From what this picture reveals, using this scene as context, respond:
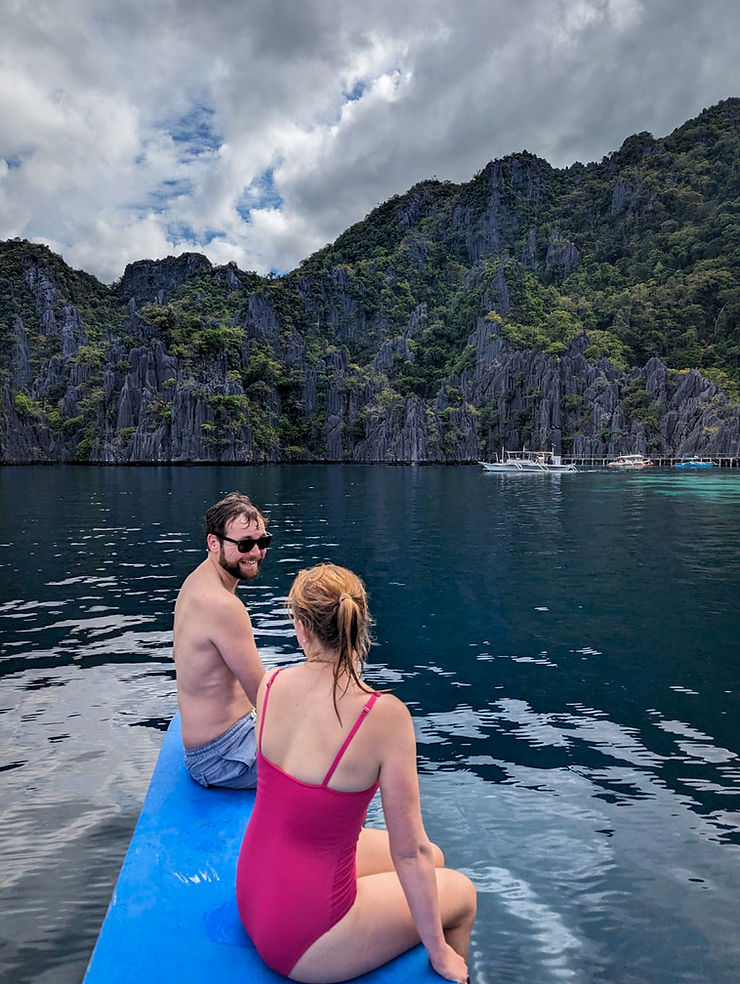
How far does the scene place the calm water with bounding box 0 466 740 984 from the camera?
5.12 m

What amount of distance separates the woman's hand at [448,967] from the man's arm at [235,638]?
2.35 metres

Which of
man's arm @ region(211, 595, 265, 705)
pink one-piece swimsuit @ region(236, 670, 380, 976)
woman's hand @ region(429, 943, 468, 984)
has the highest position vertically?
man's arm @ region(211, 595, 265, 705)

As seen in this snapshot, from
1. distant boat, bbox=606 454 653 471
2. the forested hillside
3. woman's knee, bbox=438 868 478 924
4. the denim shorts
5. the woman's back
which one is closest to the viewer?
the woman's back

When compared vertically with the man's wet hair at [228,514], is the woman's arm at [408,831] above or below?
below

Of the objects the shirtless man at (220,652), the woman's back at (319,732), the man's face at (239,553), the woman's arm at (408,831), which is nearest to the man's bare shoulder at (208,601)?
the shirtless man at (220,652)

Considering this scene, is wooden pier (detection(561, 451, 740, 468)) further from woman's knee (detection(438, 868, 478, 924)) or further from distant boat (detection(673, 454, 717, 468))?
woman's knee (detection(438, 868, 478, 924))

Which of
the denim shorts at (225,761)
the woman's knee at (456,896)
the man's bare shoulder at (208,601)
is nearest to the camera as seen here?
the woman's knee at (456,896)

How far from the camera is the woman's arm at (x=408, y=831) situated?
2.80 metres

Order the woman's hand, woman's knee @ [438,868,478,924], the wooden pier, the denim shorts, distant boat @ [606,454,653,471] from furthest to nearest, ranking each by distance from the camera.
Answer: the wooden pier
distant boat @ [606,454,653,471]
the denim shorts
woman's knee @ [438,868,478,924]
the woman's hand

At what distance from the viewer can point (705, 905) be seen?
5.34 meters

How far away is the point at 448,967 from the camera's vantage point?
301cm

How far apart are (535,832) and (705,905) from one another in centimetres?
155

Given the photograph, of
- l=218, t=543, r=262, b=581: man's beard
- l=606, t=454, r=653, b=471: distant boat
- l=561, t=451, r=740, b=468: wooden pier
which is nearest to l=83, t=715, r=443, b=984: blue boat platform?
l=218, t=543, r=262, b=581: man's beard

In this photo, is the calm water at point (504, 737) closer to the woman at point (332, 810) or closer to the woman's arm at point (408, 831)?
the woman's arm at point (408, 831)
